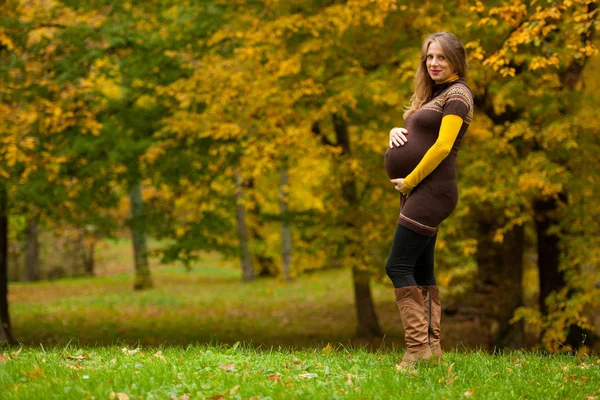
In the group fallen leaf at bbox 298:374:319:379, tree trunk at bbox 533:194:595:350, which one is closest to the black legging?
fallen leaf at bbox 298:374:319:379

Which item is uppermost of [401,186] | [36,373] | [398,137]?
[398,137]

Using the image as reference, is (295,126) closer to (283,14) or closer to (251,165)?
(251,165)

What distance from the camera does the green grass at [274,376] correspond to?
421 centimetres

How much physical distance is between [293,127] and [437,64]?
6.79 m

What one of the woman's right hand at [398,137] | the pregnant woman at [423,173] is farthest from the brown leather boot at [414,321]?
the woman's right hand at [398,137]

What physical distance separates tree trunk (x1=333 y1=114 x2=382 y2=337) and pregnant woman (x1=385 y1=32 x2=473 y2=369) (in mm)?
7833

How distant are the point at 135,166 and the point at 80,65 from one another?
6.39 feet

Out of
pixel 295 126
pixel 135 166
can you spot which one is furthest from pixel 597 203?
pixel 135 166

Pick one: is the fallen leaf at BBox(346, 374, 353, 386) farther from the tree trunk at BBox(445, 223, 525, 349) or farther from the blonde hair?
the tree trunk at BBox(445, 223, 525, 349)

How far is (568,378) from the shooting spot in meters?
4.91

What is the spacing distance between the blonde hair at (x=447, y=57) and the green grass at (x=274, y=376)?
1868mm

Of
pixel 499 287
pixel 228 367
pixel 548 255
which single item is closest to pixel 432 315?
pixel 228 367

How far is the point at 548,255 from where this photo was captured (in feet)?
38.5

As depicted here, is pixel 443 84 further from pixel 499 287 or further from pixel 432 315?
pixel 499 287
